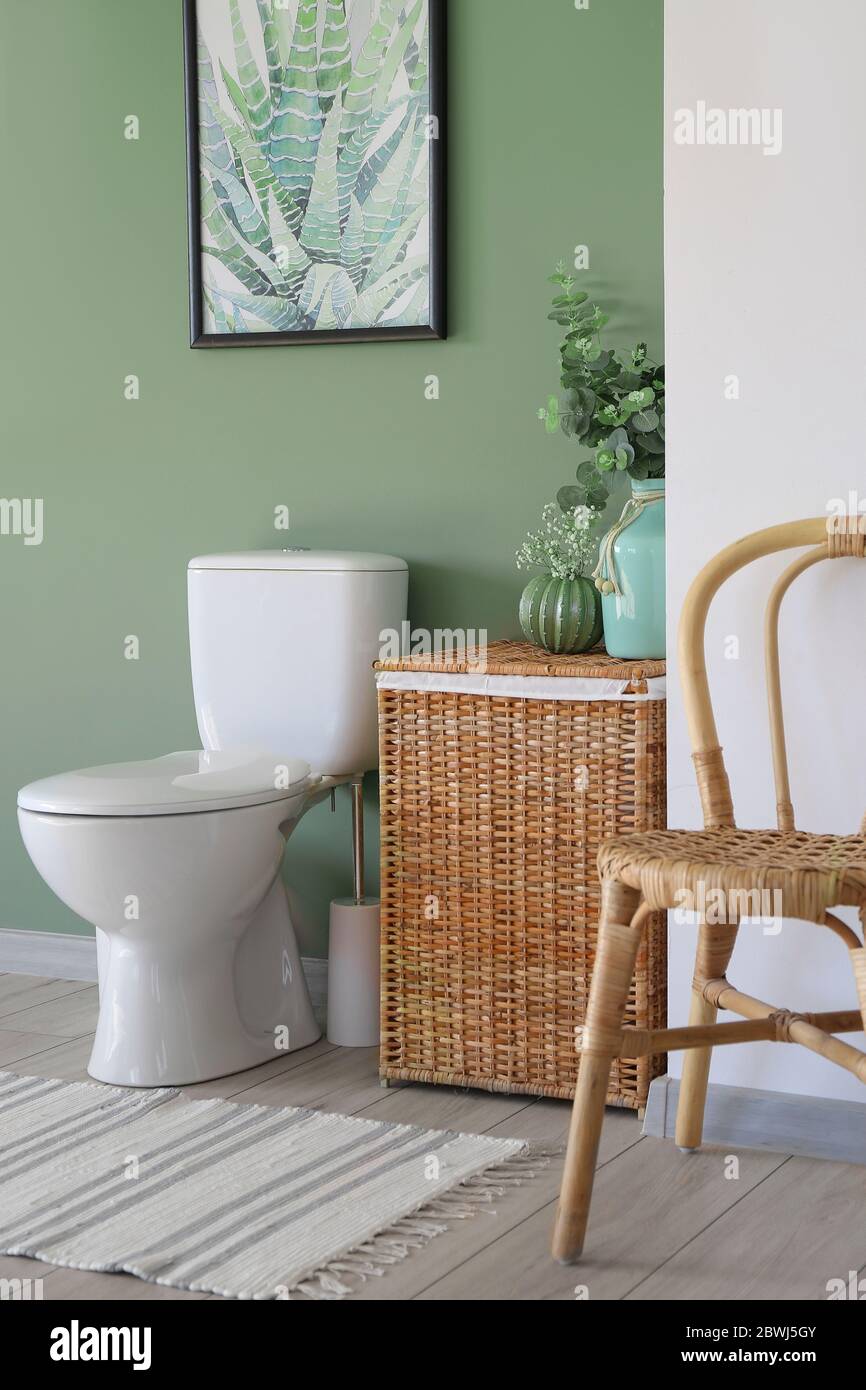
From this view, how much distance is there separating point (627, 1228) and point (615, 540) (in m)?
0.92

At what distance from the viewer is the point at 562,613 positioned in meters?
2.34

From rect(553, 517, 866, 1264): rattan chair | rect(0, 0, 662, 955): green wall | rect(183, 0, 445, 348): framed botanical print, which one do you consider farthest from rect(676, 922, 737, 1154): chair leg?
rect(183, 0, 445, 348): framed botanical print

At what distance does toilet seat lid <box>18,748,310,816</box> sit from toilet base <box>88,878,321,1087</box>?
23 centimetres

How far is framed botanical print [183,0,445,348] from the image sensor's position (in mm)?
2580

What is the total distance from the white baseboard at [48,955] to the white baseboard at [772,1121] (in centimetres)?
128

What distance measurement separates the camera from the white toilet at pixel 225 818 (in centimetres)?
225

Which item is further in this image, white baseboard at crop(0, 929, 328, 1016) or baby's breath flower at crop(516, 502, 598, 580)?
white baseboard at crop(0, 929, 328, 1016)

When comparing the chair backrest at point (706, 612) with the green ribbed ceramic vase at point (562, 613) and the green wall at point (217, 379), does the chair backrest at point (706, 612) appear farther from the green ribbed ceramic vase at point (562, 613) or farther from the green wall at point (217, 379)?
the green wall at point (217, 379)

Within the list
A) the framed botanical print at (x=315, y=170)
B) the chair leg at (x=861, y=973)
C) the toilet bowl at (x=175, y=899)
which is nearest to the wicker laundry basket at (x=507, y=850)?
the toilet bowl at (x=175, y=899)

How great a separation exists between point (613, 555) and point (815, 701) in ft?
1.30

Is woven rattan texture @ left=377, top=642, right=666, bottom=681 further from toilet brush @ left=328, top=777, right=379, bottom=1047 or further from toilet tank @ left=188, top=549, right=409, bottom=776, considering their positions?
toilet brush @ left=328, top=777, right=379, bottom=1047

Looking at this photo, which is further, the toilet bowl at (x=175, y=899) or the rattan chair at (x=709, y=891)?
the toilet bowl at (x=175, y=899)

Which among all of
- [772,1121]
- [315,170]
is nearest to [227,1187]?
[772,1121]

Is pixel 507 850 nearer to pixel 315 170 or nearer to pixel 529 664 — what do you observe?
pixel 529 664
